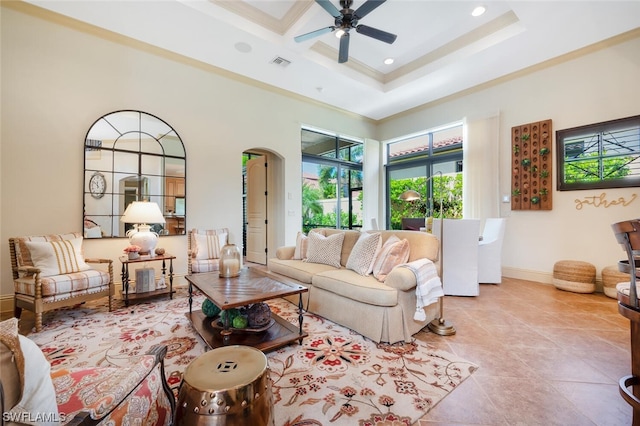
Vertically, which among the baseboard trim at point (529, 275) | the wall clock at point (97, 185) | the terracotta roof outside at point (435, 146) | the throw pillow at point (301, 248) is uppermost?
the terracotta roof outside at point (435, 146)

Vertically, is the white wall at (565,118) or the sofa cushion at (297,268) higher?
the white wall at (565,118)

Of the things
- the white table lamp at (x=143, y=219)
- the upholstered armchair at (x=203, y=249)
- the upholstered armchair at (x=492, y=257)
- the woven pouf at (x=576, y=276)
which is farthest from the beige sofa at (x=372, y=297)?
the woven pouf at (x=576, y=276)

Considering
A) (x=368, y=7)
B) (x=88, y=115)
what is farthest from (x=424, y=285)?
(x=88, y=115)

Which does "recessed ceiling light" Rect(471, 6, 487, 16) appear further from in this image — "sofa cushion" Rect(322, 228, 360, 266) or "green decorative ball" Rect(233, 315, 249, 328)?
"green decorative ball" Rect(233, 315, 249, 328)

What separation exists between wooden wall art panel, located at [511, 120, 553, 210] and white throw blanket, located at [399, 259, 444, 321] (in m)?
3.11

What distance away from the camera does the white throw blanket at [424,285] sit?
221 cm

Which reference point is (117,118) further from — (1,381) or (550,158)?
(550,158)

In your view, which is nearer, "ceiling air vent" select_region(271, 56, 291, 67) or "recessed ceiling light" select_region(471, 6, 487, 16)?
"recessed ceiling light" select_region(471, 6, 487, 16)

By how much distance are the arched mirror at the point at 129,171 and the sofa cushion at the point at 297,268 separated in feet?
5.65

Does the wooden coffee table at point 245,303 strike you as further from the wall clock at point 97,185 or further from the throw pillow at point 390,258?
the wall clock at point 97,185

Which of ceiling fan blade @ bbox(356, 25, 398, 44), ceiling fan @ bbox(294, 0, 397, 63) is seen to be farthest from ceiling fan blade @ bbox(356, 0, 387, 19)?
ceiling fan blade @ bbox(356, 25, 398, 44)

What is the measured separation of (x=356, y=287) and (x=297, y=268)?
3.11 feet

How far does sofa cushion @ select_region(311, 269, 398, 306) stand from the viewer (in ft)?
7.21

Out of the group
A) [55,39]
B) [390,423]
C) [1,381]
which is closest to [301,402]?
[390,423]
